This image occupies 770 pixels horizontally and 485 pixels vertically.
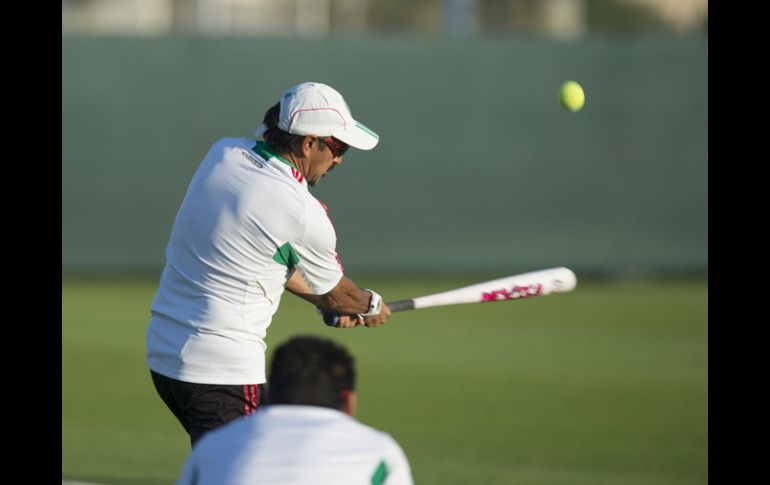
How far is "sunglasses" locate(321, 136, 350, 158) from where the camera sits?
17.6 feet

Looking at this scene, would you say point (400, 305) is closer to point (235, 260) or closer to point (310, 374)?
point (235, 260)

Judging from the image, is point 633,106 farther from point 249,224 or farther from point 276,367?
point 276,367

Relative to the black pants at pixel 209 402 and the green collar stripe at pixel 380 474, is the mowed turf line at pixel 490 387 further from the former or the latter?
the green collar stripe at pixel 380 474

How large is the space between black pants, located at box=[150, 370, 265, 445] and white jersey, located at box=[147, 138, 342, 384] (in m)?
0.03

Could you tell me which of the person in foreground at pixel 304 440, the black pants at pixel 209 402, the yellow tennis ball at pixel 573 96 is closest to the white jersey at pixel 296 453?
the person in foreground at pixel 304 440

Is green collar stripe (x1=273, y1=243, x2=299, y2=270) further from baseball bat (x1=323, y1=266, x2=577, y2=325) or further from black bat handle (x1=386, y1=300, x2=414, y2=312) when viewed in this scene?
baseball bat (x1=323, y1=266, x2=577, y2=325)

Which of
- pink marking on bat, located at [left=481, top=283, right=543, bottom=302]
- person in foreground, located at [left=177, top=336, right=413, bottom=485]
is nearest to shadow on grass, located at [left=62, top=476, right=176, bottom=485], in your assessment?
pink marking on bat, located at [left=481, top=283, right=543, bottom=302]

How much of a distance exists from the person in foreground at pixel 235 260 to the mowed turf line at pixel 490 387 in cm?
266

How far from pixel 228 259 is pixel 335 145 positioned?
2.32ft

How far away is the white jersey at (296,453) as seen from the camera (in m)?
3.48

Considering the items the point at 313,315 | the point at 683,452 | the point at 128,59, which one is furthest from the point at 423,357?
the point at 128,59

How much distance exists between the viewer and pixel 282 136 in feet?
17.5

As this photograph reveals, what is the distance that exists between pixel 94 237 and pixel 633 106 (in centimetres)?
761

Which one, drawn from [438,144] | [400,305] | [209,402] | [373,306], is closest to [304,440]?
[209,402]
